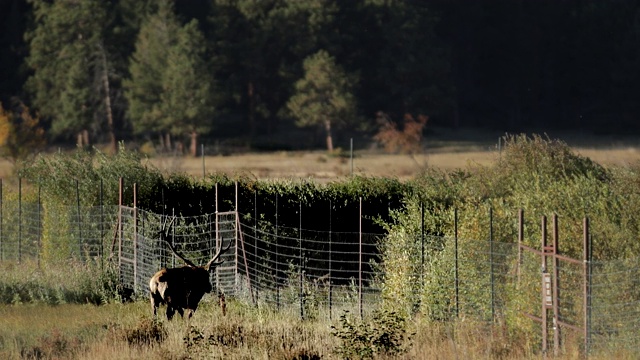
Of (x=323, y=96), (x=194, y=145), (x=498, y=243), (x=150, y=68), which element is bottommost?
(x=498, y=243)

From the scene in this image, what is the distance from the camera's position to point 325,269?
71.9 ft

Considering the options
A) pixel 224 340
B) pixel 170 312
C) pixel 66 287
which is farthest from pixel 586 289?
pixel 66 287

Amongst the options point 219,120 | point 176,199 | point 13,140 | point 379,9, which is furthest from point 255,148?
point 176,199

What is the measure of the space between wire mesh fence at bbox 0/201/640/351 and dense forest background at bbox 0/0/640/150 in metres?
51.8

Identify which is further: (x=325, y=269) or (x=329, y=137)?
(x=329, y=137)

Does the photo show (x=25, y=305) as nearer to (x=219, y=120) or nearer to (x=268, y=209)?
(x=268, y=209)

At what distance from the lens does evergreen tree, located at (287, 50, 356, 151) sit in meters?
87.1

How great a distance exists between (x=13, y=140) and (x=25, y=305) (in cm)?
4825

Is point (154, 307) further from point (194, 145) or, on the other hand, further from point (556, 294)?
point (194, 145)

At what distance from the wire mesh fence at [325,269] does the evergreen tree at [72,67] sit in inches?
2066

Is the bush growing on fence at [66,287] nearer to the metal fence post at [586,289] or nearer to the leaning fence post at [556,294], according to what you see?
the leaning fence post at [556,294]

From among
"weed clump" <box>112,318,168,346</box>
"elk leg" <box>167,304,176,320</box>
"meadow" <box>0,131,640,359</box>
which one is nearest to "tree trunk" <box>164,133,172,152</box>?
"meadow" <box>0,131,640,359</box>

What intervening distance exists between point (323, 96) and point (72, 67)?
1678 centimetres

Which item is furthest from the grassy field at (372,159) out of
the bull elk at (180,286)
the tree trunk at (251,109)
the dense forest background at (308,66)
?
the bull elk at (180,286)
